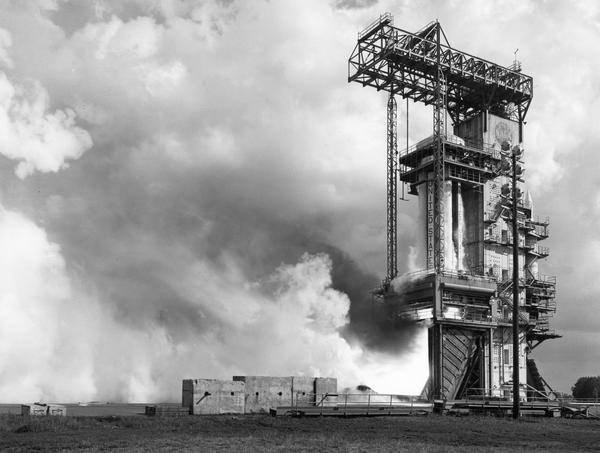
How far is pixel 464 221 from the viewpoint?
310 ft

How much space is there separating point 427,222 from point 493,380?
68.7ft

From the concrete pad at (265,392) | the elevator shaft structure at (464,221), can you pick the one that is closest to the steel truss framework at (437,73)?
the elevator shaft structure at (464,221)

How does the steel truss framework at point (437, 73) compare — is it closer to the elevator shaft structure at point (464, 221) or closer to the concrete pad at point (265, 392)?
the elevator shaft structure at point (464, 221)

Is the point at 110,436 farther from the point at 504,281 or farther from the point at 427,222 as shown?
the point at 504,281

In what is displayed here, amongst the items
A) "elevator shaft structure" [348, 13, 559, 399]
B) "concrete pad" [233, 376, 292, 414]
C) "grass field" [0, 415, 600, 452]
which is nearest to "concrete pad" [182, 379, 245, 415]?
"concrete pad" [233, 376, 292, 414]

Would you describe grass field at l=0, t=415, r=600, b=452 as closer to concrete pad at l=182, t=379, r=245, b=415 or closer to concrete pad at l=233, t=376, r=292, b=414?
concrete pad at l=182, t=379, r=245, b=415

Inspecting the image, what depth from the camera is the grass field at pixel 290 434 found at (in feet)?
113

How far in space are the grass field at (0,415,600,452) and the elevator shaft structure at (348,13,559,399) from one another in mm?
30613

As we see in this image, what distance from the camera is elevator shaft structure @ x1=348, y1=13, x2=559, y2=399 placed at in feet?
279

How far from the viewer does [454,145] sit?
9088cm

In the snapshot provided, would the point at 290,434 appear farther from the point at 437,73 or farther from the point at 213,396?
the point at 437,73

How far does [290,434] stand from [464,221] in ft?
194

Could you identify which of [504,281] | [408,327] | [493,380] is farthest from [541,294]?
[408,327]

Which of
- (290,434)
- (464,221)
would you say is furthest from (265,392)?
(464,221)
